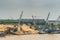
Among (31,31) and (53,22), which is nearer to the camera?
(31,31)

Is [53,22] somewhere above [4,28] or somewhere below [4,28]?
below

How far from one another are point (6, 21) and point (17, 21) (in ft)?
4.75

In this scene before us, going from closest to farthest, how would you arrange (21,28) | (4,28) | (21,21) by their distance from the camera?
(4,28), (21,28), (21,21)

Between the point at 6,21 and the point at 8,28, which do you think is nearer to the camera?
the point at 8,28

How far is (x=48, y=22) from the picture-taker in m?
27.8

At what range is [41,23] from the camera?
91.9ft

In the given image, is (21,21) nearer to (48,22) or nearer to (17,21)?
(17,21)

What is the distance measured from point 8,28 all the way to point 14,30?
629 mm

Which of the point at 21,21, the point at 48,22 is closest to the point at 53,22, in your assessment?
the point at 48,22

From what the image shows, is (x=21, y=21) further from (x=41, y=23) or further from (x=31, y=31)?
(x=31, y=31)

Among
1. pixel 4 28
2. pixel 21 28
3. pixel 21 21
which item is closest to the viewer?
pixel 4 28

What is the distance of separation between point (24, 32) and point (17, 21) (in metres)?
6.94

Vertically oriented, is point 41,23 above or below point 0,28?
below

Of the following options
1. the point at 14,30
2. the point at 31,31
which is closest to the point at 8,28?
the point at 14,30
